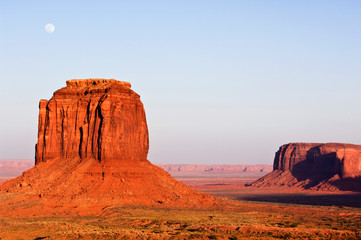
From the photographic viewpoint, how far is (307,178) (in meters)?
137

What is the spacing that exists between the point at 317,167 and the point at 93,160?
88237 mm

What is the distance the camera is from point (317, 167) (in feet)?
452

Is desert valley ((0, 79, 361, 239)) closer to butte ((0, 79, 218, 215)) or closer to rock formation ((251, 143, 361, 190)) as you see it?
butte ((0, 79, 218, 215))

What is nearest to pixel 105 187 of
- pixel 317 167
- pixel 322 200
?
pixel 322 200

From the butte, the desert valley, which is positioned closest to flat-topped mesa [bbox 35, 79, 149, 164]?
the butte

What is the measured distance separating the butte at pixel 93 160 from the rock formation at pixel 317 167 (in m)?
67.0

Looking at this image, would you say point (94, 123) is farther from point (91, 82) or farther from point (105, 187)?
point (105, 187)

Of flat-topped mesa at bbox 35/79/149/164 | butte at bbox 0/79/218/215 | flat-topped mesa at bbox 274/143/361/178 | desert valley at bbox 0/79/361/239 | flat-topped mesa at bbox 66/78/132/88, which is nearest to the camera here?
desert valley at bbox 0/79/361/239

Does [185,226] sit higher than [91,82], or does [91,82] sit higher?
[91,82]

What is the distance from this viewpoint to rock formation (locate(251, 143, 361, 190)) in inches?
4919

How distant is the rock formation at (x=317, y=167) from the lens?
124938mm

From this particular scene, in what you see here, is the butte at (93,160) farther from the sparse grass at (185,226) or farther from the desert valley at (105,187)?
the sparse grass at (185,226)

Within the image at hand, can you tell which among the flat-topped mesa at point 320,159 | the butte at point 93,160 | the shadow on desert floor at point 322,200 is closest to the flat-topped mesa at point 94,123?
the butte at point 93,160

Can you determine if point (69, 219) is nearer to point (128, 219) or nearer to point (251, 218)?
point (128, 219)
